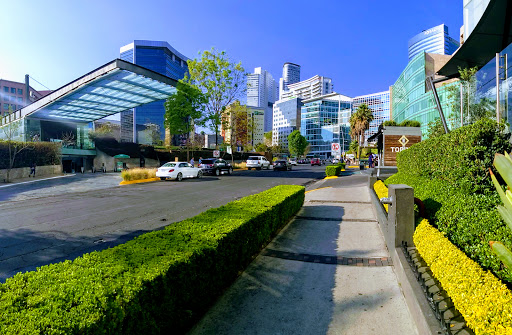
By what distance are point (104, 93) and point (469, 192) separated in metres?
28.5

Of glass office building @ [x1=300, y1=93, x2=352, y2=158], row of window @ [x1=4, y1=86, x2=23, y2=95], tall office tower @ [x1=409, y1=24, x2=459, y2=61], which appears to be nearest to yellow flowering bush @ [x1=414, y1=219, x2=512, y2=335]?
row of window @ [x1=4, y1=86, x2=23, y2=95]

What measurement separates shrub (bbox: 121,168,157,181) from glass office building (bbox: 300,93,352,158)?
122321mm

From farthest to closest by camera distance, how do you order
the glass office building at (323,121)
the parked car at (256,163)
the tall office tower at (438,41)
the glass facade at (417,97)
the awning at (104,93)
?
the glass office building at (323,121), the tall office tower at (438,41), the glass facade at (417,97), the parked car at (256,163), the awning at (104,93)

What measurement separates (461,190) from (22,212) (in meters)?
12.3

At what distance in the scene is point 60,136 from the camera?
32.2m

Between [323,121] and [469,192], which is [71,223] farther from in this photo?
[323,121]

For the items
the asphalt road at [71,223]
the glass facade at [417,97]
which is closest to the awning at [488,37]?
the asphalt road at [71,223]

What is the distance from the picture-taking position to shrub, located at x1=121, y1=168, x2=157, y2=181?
20266mm

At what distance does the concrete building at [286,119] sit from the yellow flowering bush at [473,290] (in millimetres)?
154581

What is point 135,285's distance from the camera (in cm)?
218

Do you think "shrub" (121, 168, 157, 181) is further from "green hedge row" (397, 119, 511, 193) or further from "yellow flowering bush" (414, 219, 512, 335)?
"yellow flowering bush" (414, 219, 512, 335)

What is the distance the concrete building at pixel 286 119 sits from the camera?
165 metres

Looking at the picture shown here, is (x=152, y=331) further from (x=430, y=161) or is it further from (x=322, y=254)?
(x=430, y=161)

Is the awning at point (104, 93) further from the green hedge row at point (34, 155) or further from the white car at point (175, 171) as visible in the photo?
the white car at point (175, 171)
